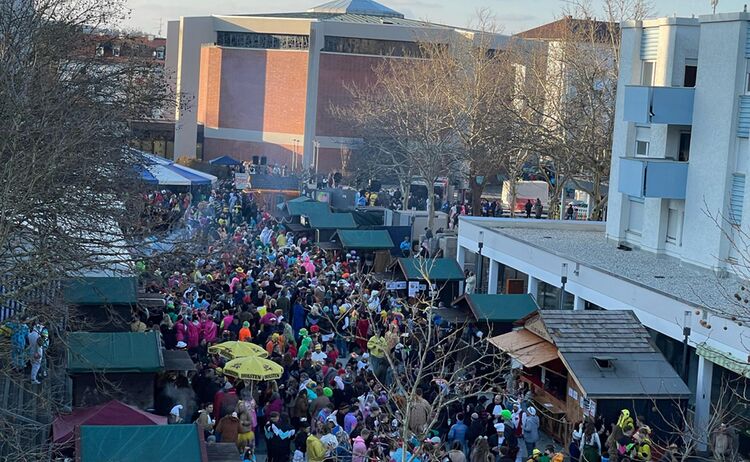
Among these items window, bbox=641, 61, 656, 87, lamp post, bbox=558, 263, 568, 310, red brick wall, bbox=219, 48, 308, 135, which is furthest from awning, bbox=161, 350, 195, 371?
red brick wall, bbox=219, 48, 308, 135

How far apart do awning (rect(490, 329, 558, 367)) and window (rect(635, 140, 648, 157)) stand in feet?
34.7

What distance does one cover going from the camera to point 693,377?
71.6ft

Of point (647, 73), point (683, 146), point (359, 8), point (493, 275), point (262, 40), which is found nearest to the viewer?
point (683, 146)

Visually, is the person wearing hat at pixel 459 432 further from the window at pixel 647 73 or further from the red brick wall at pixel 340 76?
the red brick wall at pixel 340 76

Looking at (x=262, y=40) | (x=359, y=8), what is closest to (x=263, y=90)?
(x=262, y=40)

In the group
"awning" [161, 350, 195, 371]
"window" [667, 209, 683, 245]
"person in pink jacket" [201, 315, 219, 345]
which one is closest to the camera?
"awning" [161, 350, 195, 371]

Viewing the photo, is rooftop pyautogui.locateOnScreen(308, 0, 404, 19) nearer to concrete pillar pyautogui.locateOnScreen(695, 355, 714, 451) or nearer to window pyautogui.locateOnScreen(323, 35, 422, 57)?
window pyautogui.locateOnScreen(323, 35, 422, 57)

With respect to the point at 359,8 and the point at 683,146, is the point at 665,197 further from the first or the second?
the point at 359,8

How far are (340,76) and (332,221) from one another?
4266cm

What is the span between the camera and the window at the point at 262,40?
8144cm

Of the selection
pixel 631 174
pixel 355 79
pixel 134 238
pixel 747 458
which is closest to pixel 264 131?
pixel 355 79

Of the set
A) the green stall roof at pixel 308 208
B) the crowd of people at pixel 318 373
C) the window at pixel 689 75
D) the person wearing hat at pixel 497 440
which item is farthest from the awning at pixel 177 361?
the green stall roof at pixel 308 208

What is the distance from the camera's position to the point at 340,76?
263ft

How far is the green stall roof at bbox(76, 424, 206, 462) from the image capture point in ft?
45.6
